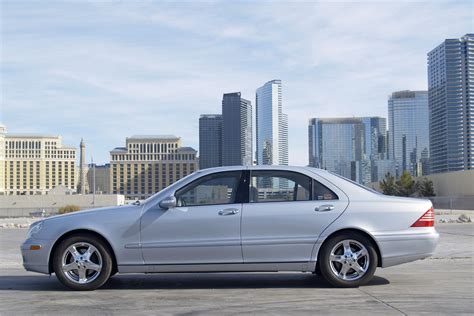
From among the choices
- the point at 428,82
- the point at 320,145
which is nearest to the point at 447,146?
the point at 428,82

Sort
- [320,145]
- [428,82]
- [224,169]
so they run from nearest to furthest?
[224,169] → [320,145] → [428,82]

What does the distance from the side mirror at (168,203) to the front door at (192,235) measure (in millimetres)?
59

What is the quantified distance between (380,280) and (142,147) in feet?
410

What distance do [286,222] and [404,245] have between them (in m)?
1.54

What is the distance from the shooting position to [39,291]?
8047 millimetres

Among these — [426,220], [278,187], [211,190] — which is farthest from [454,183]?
[211,190]

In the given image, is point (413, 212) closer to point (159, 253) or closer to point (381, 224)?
point (381, 224)

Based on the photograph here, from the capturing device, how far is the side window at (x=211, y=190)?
8039 mm

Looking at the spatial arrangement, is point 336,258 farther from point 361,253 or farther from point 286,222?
point 286,222

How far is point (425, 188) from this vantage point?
77.2m

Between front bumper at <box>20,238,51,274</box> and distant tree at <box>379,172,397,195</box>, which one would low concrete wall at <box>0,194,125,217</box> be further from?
front bumper at <box>20,238,51,274</box>

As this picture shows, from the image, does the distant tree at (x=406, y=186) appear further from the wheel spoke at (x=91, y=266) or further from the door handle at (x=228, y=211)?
the wheel spoke at (x=91, y=266)

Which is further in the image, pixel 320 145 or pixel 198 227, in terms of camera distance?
pixel 320 145

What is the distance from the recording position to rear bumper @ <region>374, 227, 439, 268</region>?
793 centimetres
